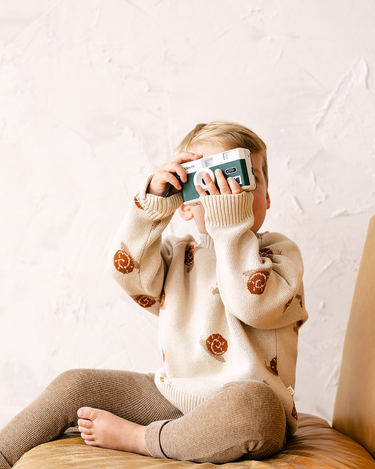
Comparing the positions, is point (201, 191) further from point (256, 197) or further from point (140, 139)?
point (140, 139)

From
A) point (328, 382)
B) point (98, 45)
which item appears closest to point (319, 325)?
point (328, 382)

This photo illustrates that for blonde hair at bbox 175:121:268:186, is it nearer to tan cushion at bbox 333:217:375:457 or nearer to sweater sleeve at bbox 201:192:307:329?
sweater sleeve at bbox 201:192:307:329

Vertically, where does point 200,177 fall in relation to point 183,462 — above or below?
above

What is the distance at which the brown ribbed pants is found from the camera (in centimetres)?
54

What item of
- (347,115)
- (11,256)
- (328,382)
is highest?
(347,115)

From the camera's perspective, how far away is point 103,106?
3.49ft

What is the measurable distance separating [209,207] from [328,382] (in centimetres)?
→ 60

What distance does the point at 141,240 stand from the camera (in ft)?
2.48

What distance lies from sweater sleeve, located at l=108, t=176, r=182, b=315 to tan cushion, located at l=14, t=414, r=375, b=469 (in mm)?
271

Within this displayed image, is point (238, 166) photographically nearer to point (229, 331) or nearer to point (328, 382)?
point (229, 331)

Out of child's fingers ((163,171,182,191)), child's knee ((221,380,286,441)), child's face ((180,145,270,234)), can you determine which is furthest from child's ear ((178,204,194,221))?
child's knee ((221,380,286,441))

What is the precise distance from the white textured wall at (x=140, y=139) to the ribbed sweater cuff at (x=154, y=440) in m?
0.46

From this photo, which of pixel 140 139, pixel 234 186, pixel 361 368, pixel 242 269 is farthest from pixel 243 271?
pixel 140 139

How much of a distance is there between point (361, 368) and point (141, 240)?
0.42 m
